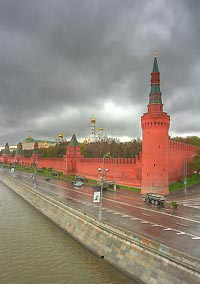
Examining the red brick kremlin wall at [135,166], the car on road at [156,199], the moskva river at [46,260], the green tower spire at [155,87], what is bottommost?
the moskva river at [46,260]

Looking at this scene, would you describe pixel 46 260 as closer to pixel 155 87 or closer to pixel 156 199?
pixel 156 199

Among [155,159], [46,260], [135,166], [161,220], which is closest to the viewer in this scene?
[46,260]

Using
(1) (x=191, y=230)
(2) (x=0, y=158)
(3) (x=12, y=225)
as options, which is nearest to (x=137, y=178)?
(3) (x=12, y=225)

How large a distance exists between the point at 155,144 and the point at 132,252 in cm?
2610

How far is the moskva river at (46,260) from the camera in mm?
16641

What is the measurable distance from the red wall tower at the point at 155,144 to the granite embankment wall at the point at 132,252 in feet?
56.5

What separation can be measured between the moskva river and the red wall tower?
17.3 metres

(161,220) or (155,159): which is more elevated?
(155,159)

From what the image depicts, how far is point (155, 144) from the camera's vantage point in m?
41.6

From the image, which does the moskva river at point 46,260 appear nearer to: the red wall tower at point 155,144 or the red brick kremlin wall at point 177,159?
the red wall tower at point 155,144

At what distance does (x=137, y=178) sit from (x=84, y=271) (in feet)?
99.3

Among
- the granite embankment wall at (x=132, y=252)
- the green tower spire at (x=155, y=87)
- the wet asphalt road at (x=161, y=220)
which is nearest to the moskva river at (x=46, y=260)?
the granite embankment wall at (x=132, y=252)

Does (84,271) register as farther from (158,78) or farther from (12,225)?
(158,78)

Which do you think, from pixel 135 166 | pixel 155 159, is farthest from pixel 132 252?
pixel 135 166
